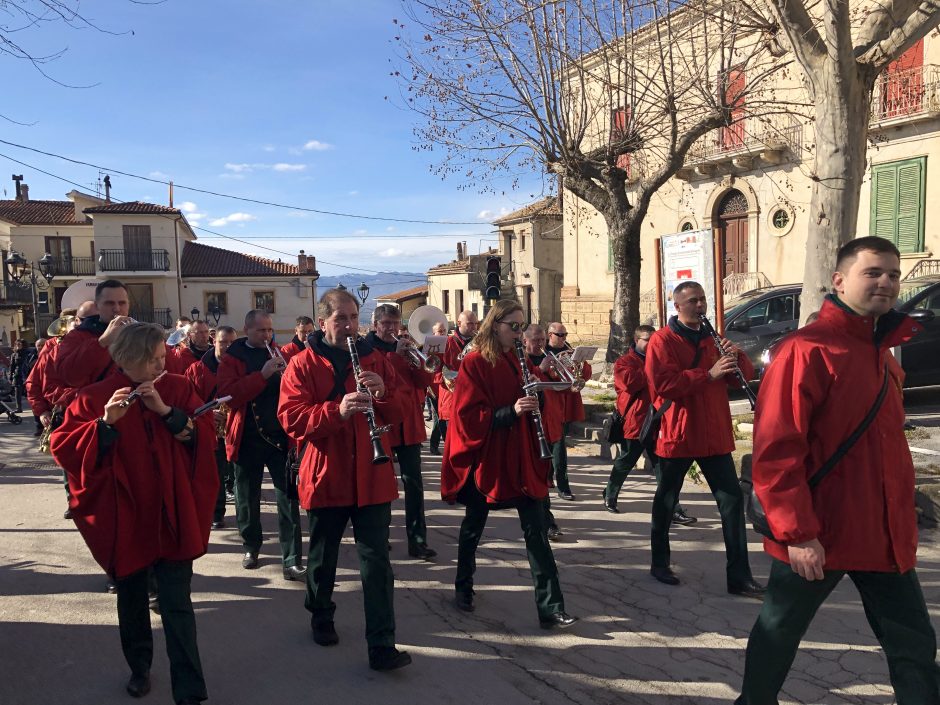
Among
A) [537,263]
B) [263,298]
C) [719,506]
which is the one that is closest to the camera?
[719,506]

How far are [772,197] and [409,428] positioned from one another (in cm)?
Result: 1708

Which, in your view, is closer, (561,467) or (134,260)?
(561,467)

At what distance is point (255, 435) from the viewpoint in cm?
521

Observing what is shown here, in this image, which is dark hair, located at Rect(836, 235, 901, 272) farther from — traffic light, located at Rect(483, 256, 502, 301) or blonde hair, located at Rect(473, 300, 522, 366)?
traffic light, located at Rect(483, 256, 502, 301)

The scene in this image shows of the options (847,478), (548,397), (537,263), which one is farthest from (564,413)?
(537,263)

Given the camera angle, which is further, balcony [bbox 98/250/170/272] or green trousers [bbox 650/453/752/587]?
balcony [bbox 98/250/170/272]

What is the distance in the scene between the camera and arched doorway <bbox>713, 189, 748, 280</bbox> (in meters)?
20.8

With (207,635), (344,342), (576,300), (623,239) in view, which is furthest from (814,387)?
(576,300)

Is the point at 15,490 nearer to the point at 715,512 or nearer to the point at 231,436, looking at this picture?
the point at 231,436

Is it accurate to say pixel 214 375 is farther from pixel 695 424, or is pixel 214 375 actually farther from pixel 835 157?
pixel 835 157

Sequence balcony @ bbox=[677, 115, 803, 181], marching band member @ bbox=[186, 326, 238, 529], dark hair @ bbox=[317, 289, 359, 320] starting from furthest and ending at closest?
balcony @ bbox=[677, 115, 803, 181] < marching band member @ bbox=[186, 326, 238, 529] < dark hair @ bbox=[317, 289, 359, 320]

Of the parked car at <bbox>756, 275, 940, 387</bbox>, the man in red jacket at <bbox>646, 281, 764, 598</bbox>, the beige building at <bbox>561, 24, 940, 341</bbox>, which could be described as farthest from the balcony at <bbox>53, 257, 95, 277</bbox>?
the man in red jacket at <bbox>646, 281, 764, 598</bbox>

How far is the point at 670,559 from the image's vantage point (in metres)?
5.10

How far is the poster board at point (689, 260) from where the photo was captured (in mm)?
7766
